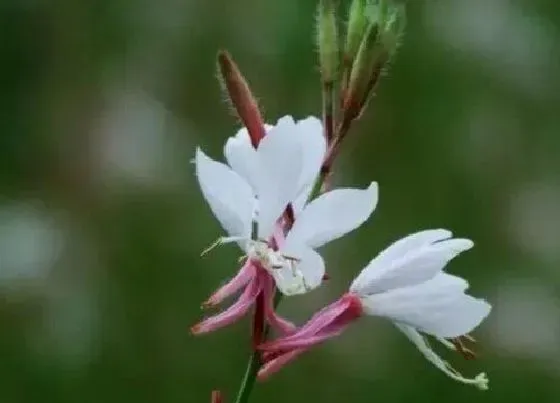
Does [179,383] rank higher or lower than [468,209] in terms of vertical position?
lower

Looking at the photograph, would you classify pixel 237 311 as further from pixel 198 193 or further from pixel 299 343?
pixel 198 193

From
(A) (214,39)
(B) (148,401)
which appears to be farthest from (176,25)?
(B) (148,401)

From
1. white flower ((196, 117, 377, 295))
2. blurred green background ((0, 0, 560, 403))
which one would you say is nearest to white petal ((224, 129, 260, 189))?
white flower ((196, 117, 377, 295))

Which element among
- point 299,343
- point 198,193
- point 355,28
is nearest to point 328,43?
point 355,28

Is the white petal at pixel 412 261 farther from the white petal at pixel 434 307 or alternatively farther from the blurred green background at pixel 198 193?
the blurred green background at pixel 198 193

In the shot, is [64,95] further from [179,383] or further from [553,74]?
[553,74]
